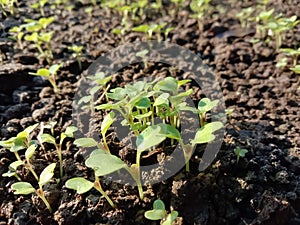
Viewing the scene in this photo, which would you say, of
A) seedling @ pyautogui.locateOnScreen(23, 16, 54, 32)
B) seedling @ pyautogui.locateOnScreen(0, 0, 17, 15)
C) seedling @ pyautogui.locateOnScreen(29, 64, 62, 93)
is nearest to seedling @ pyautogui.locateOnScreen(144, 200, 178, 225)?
seedling @ pyautogui.locateOnScreen(29, 64, 62, 93)

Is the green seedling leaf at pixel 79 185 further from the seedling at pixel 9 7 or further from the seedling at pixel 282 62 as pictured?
the seedling at pixel 9 7

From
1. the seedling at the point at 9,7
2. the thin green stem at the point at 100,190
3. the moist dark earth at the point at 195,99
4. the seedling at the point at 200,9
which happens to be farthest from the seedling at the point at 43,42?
the thin green stem at the point at 100,190

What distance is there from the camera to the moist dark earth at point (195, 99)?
1.16m

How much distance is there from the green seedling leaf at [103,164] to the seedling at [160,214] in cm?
14

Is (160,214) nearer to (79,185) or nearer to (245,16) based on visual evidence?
(79,185)

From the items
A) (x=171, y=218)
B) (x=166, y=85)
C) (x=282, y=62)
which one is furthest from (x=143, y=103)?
(x=282, y=62)

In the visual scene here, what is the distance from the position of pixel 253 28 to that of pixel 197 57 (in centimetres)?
56

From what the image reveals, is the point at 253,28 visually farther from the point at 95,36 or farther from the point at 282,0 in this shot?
the point at 95,36

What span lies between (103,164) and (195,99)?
26.9 inches

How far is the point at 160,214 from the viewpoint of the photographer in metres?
1.04

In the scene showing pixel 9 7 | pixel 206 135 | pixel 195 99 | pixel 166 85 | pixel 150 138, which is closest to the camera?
pixel 150 138

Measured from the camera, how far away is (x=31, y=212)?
1.21 m

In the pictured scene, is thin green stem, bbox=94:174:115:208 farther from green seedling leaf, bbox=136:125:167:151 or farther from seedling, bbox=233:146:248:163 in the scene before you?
seedling, bbox=233:146:248:163

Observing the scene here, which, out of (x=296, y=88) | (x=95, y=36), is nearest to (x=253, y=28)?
(x=296, y=88)
